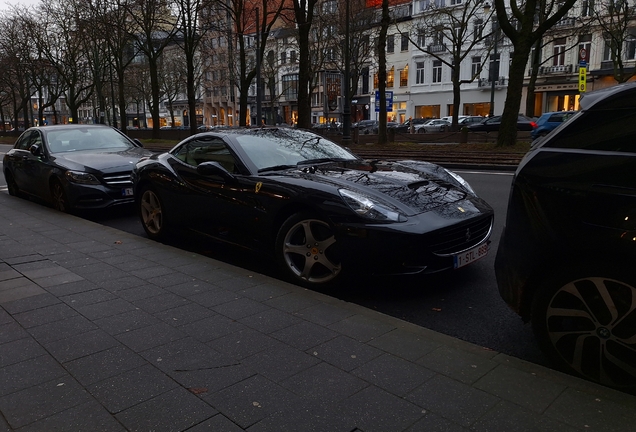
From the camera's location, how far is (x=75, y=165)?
897 centimetres

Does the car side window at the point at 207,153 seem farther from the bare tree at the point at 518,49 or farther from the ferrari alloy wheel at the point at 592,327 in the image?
the bare tree at the point at 518,49

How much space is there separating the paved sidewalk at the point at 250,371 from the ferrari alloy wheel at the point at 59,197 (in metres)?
4.79

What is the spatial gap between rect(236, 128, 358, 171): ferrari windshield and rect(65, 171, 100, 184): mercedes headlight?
3.81m

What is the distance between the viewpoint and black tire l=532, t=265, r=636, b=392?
273cm

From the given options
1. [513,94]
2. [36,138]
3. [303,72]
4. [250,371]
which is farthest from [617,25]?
[250,371]

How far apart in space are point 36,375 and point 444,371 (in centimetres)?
229

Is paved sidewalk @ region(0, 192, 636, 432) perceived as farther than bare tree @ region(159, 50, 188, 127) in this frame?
No

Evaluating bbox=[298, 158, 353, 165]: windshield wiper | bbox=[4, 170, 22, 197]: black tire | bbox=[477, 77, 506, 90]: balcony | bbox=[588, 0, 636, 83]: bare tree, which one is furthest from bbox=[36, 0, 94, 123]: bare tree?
bbox=[477, 77, 506, 90]: balcony

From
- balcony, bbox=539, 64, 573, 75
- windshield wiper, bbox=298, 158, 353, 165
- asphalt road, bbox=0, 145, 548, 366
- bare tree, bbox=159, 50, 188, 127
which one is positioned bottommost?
asphalt road, bbox=0, 145, 548, 366

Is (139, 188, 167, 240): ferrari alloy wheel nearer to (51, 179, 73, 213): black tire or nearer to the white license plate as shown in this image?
(51, 179, 73, 213): black tire

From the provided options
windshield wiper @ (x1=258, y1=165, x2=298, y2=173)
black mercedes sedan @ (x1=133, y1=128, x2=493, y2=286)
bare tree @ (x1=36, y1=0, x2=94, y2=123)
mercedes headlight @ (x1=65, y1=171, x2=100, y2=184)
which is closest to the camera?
black mercedes sedan @ (x1=133, y1=128, x2=493, y2=286)

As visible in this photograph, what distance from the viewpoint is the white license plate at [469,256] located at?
4438 millimetres

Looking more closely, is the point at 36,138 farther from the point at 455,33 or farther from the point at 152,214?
the point at 455,33

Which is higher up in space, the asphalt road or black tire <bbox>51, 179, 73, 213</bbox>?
black tire <bbox>51, 179, 73, 213</bbox>
